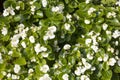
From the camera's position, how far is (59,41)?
3.08m

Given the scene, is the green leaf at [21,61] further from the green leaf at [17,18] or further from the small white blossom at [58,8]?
the small white blossom at [58,8]

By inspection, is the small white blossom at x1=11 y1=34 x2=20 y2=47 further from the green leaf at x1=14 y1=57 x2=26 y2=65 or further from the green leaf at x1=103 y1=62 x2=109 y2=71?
the green leaf at x1=103 y1=62 x2=109 y2=71

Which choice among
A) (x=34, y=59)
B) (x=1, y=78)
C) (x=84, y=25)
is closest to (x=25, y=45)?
(x=34, y=59)

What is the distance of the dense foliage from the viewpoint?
2945 mm

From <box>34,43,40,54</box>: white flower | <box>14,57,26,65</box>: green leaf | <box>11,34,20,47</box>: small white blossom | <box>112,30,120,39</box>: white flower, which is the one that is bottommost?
<box>14,57,26,65</box>: green leaf

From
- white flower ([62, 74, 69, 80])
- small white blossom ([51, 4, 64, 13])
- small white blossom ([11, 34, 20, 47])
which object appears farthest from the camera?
small white blossom ([51, 4, 64, 13])

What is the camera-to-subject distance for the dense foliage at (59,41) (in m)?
2.95

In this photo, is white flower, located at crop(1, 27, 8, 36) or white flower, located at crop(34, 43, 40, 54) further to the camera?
white flower, located at crop(1, 27, 8, 36)

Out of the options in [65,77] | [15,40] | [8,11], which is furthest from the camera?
[8,11]

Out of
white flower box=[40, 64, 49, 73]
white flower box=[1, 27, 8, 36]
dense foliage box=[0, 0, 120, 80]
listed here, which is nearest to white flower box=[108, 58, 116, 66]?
dense foliage box=[0, 0, 120, 80]

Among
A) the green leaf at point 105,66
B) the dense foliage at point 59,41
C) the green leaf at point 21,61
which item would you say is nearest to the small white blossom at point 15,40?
the dense foliage at point 59,41

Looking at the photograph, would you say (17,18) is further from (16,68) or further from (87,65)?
(87,65)

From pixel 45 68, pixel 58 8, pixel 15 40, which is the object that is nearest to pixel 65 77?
pixel 45 68

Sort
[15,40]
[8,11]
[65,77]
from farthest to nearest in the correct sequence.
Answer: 1. [8,11]
2. [15,40]
3. [65,77]
